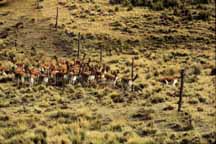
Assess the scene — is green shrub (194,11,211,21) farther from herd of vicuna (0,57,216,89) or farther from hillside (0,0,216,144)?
herd of vicuna (0,57,216,89)

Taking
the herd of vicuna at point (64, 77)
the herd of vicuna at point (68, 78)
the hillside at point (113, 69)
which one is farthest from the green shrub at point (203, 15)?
the herd of vicuna at point (64, 77)

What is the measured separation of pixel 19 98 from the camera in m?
30.5

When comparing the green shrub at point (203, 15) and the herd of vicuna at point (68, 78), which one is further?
the green shrub at point (203, 15)

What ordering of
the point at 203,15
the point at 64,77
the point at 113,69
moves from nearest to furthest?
the point at 64,77
the point at 113,69
the point at 203,15

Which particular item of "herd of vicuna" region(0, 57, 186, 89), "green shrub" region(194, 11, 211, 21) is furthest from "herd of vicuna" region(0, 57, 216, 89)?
"green shrub" region(194, 11, 211, 21)

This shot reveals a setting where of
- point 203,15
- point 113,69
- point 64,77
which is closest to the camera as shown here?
point 64,77

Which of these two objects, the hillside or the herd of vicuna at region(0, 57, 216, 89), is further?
the herd of vicuna at region(0, 57, 216, 89)

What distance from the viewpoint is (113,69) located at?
41.4 m

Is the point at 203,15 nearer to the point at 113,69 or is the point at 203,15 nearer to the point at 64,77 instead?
the point at 113,69

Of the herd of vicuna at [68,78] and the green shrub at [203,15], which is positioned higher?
the green shrub at [203,15]

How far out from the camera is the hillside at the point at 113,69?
22.4 metres

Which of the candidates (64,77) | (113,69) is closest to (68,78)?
(64,77)

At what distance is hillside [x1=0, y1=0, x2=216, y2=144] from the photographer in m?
22.4

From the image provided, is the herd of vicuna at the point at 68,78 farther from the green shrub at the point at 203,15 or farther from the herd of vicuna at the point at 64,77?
the green shrub at the point at 203,15
